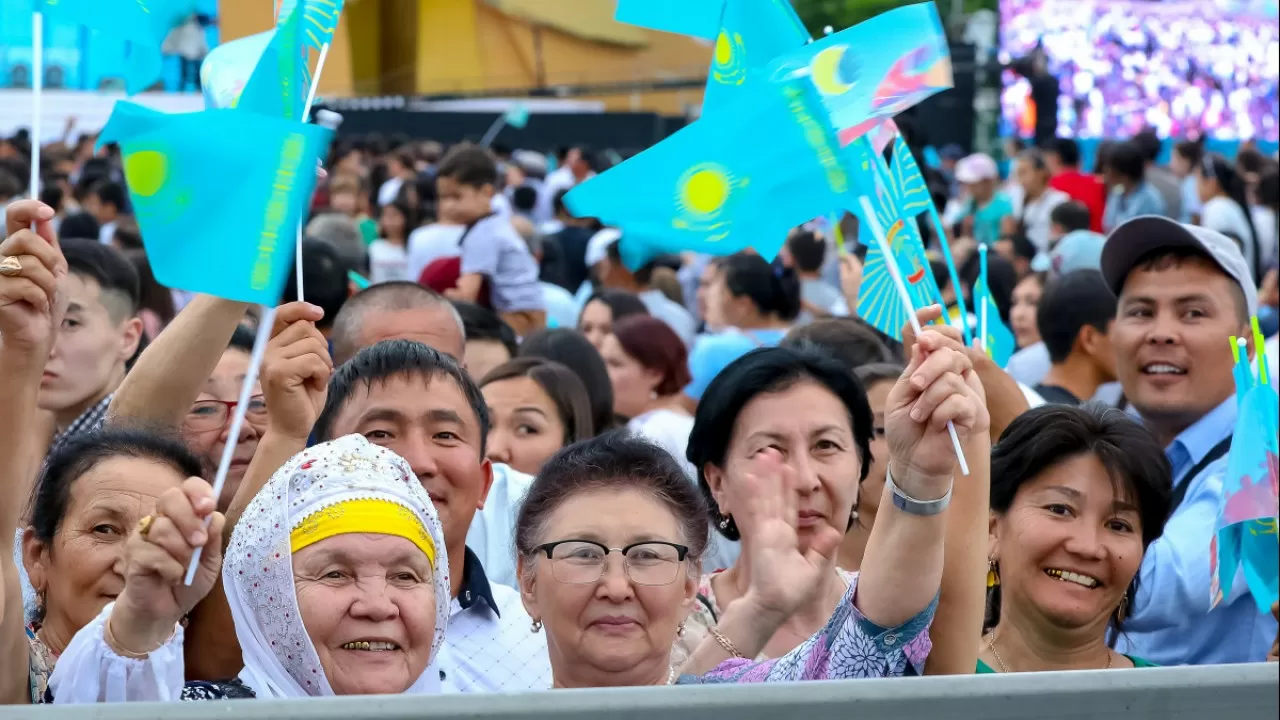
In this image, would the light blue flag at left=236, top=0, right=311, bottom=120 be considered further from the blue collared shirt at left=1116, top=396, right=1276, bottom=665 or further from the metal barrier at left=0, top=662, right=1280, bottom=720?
the blue collared shirt at left=1116, top=396, right=1276, bottom=665

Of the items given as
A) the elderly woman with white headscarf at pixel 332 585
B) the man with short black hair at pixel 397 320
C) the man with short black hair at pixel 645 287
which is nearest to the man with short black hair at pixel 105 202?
the man with short black hair at pixel 645 287

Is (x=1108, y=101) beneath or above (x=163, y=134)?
above

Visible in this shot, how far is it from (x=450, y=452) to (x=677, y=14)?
3.05 ft

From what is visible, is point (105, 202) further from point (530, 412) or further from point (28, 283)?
point (28, 283)

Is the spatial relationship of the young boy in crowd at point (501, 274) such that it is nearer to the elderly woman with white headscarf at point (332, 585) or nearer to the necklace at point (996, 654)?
the necklace at point (996, 654)

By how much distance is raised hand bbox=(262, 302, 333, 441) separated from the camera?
2.83 m

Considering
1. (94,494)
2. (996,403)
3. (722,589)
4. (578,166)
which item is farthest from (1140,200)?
(94,494)

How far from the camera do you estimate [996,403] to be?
3865mm

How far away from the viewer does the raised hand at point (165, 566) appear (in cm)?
207

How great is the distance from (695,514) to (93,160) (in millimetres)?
10748

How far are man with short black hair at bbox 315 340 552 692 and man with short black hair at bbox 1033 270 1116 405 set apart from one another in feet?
8.06

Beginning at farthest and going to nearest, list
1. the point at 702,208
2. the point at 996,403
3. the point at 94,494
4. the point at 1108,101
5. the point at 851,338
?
1. the point at 1108,101
2. the point at 851,338
3. the point at 996,403
4. the point at 94,494
5. the point at 702,208

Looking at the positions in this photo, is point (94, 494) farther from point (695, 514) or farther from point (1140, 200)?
point (1140, 200)

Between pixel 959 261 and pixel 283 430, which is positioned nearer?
pixel 283 430
